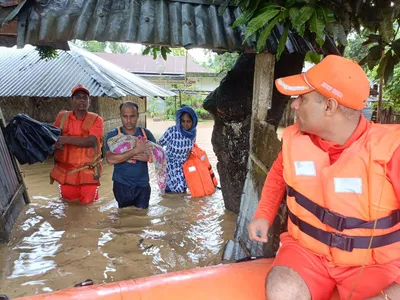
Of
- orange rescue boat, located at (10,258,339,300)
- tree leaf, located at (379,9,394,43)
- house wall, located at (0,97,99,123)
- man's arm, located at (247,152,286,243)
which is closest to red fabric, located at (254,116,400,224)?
man's arm, located at (247,152,286,243)

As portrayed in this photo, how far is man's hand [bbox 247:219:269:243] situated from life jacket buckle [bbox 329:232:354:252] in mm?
408

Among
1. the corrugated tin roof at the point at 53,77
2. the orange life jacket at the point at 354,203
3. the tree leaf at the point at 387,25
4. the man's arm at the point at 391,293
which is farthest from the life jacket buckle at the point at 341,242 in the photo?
the corrugated tin roof at the point at 53,77

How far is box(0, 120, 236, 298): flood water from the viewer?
318 cm

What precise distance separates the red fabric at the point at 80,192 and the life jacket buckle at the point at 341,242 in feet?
12.9

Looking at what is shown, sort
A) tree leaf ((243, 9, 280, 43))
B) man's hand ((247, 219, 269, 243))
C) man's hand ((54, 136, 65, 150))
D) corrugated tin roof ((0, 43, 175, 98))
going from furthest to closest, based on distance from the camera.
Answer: corrugated tin roof ((0, 43, 175, 98))
man's hand ((54, 136, 65, 150))
tree leaf ((243, 9, 280, 43))
man's hand ((247, 219, 269, 243))

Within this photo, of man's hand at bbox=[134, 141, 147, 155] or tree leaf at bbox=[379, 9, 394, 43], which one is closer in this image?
tree leaf at bbox=[379, 9, 394, 43]

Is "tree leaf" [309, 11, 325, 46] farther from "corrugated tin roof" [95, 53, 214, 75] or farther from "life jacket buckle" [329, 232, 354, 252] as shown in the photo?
"corrugated tin roof" [95, 53, 214, 75]

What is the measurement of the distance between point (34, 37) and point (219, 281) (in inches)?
97.9

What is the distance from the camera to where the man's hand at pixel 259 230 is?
1.99 metres

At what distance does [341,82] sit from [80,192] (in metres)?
4.20

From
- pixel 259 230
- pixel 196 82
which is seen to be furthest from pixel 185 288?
pixel 196 82

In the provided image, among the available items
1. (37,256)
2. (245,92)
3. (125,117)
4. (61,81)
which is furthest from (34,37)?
(61,81)

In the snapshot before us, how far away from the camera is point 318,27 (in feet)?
7.11

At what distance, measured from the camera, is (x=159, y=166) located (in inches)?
187
